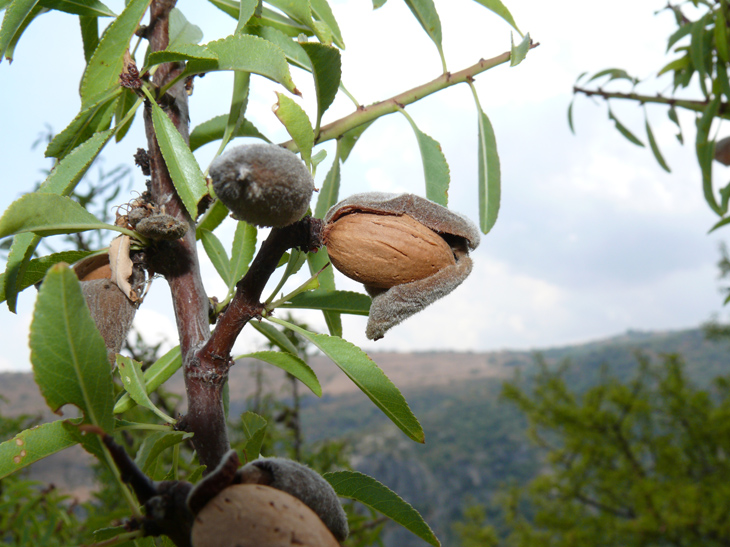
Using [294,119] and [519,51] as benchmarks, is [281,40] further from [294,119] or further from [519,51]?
[519,51]

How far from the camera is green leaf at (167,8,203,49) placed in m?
0.77

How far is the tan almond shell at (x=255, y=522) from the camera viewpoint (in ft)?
1.28

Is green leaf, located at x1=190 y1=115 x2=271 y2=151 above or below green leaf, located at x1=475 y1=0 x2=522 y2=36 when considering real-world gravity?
below

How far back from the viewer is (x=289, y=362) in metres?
0.68

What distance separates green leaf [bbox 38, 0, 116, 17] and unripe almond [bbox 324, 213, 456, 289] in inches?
21.5

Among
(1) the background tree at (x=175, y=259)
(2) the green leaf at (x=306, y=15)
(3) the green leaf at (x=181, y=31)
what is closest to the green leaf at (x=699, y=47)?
(1) the background tree at (x=175, y=259)

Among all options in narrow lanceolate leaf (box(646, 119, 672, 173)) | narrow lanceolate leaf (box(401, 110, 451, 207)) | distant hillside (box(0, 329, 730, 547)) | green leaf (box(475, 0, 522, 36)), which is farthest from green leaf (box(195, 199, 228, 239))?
distant hillside (box(0, 329, 730, 547))

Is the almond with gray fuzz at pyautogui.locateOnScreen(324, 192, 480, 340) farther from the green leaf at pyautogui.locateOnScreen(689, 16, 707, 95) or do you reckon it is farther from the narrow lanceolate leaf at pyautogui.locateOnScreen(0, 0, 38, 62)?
the green leaf at pyautogui.locateOnScreen(689, 16, 707, 95)

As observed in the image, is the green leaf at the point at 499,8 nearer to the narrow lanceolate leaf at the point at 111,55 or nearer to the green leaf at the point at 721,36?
the narrow lanceolate leaf at the point at 111,55

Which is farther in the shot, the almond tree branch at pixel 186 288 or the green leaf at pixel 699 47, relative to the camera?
the green leaf at pixel 699 47

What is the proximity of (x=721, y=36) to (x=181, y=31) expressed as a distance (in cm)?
173

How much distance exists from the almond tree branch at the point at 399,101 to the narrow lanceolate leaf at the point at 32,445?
0.47 meters

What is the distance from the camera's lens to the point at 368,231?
1.87ft

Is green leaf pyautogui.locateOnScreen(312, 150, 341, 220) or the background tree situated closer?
the background tree
